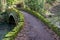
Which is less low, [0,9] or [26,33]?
[26,33]

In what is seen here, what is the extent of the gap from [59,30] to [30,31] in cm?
254

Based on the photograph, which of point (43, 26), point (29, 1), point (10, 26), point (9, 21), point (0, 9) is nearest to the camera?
point (43, 26)

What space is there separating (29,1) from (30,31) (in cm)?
2304

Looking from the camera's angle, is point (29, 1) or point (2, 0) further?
point (29, 1)

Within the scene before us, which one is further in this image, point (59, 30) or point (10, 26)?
point (10, 26)

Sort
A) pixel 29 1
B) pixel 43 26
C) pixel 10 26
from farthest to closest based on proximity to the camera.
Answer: pixel 29 1
pixel 10 26
pixel 43 26

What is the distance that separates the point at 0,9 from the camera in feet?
113

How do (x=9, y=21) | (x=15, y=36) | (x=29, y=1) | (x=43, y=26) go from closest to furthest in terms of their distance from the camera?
1. (x=15, y=36)
2. (x=43, y=26)
3. (x=9, y=21)
4. (x=29, y=1)

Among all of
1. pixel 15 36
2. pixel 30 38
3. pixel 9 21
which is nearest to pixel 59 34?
pixel 30 38

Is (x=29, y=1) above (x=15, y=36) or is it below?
below

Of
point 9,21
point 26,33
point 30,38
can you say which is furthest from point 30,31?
point 9,21

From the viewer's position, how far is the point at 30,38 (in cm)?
1543

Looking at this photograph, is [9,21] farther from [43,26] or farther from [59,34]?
[59,34]

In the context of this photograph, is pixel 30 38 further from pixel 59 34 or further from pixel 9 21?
pixel 9 21
